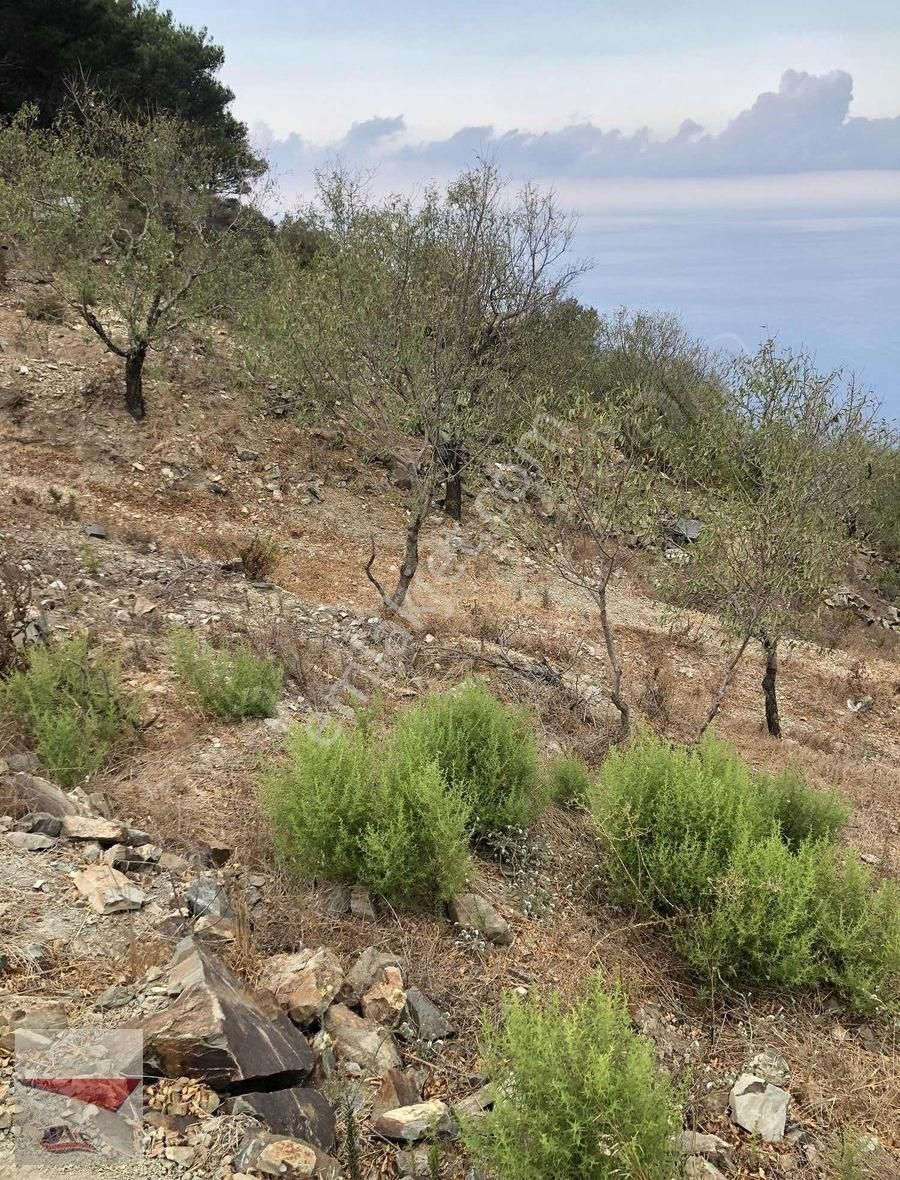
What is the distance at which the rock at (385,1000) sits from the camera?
11.4 feet

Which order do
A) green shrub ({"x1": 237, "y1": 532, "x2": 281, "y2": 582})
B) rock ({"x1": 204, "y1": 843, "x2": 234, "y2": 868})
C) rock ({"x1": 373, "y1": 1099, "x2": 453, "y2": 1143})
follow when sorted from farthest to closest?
green shrub ({"x1": 237, "y1": 532, "x2": 281, "y2": 582}) < rock ({"x1": 204, "y1": 843, "x2": 234, "y2": 868}) < rock ({"x1": 373, "y1": 1099, "x2": 453, "y2": 1143})

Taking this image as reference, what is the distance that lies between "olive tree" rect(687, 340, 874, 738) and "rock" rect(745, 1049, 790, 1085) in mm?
4539

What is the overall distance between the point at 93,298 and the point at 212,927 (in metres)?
13.5

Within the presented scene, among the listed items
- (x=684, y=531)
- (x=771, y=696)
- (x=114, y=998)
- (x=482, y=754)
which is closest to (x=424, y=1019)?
(x=114, y=998)

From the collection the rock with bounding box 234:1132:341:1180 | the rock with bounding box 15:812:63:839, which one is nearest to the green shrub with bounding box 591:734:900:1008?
the rock with bounding box 234:1132:341:1180

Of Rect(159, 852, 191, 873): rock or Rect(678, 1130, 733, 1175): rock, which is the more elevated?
Rect(159, 852, 191, 873): rock

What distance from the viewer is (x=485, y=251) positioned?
11.5 meters

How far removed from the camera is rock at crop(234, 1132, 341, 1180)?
8.31ft

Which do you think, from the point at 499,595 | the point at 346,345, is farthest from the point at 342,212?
the point at 499,595

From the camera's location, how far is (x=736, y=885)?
3.99 m

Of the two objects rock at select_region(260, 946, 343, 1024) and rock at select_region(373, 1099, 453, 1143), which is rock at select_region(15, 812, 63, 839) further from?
rock at select_region(373, 1099, 453, 1143)

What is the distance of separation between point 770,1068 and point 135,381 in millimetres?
15340

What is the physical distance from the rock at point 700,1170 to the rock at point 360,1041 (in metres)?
1.17

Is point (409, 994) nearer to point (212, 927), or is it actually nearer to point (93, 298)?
point (212, 927)
